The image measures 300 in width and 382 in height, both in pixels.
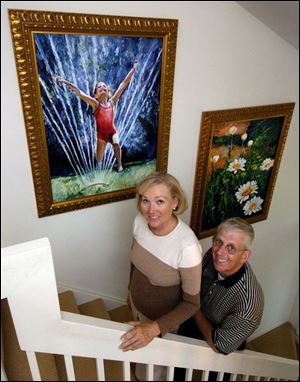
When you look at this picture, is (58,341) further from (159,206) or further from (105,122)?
(105,122)

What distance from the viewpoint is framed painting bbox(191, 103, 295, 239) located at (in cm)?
174

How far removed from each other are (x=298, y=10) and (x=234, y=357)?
1.64 metres

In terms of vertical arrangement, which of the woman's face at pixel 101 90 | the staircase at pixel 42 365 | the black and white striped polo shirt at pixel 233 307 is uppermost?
the woman's face at pixel 101 90

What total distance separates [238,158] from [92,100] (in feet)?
2.98

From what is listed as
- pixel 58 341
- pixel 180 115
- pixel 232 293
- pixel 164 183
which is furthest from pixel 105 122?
pixel 58 341

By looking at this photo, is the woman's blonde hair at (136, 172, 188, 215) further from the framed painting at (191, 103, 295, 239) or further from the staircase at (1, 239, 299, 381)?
the framed painting at (191, 103, 295, 239)

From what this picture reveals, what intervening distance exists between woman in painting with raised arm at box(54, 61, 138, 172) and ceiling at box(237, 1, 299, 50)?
2.43ft

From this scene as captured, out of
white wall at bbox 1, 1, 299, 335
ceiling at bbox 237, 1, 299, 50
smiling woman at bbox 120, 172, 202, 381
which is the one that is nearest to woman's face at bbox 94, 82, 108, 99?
white wall at bbox 1, 1, 299, 335

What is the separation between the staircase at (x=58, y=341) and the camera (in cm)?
57

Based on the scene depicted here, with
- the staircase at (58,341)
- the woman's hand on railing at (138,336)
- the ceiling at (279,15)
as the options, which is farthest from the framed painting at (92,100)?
the woman's hand on railing at (138,336)

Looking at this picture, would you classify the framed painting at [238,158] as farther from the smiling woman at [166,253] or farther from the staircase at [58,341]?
the staircase at [58,341]

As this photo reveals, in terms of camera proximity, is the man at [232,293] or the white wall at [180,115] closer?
the man at [232,293]

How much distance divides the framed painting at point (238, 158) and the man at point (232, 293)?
0.48m

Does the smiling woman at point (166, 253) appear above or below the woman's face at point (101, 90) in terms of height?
below
